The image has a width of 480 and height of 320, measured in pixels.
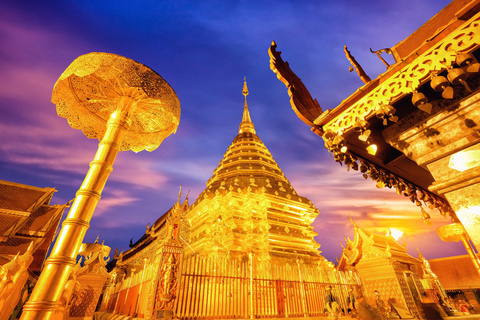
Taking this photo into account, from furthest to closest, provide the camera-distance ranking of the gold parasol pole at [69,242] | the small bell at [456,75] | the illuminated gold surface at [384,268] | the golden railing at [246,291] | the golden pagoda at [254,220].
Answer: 1. the golden pagoda at [254,220]
2. the illuminated gold surface at [384,268]
3. the golden railing at [246,291]
4. the gold parasol pole at [69,242]
5. the small bell at [456,75]

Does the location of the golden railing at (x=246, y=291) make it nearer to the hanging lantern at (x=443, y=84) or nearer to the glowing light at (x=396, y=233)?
the glowing light at (x=396, y=233)

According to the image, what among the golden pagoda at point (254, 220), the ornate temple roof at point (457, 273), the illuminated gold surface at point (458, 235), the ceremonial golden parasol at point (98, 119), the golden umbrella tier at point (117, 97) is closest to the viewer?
the ceremonial golden parasol at point (98, 119)

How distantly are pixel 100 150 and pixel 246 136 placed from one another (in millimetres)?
16035

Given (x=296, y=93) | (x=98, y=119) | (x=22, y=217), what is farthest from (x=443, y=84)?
(x=22, y=217)

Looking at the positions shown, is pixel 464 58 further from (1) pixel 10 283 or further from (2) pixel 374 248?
(2) pixel 374 248

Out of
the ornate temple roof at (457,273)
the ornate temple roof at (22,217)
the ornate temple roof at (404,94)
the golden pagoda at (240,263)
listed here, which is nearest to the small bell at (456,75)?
the ornate temple roof at (404,94)

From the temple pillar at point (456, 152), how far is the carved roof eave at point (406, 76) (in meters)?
0.52

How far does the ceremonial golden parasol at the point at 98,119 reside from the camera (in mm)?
2926

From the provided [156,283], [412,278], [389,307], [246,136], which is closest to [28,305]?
A: [156,283]

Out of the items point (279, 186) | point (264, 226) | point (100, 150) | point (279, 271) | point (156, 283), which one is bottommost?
point (156, 283)

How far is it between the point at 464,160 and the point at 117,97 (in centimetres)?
620

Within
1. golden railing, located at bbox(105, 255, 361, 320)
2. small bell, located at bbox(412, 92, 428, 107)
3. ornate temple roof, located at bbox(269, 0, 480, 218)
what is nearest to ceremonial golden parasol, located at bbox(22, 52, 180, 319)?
golden railing, located at bbox(105, 255, 361, 320)

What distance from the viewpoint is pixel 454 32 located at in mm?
1868

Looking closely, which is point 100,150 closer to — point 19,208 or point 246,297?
point 246,297
